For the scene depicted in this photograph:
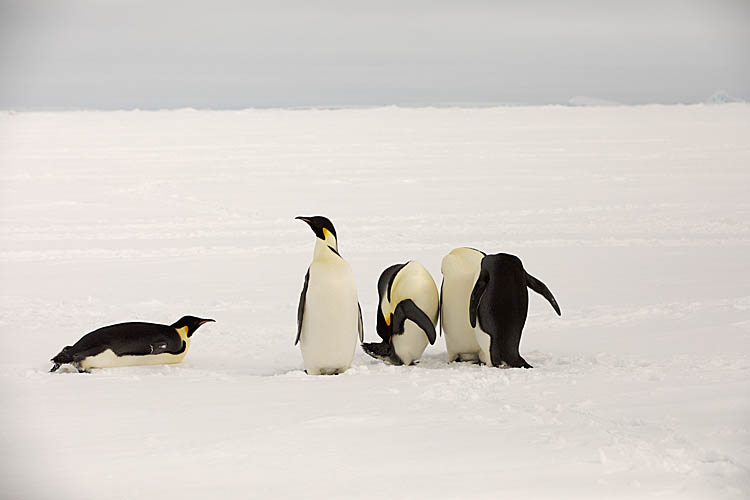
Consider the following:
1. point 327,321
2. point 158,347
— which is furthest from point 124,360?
point 327,321

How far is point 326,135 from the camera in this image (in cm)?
2125

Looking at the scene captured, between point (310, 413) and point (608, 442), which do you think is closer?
point (608, 442)

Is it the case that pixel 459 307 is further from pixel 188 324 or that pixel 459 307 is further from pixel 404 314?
pixel 188 324

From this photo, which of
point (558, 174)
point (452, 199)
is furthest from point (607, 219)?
point (558, 174)

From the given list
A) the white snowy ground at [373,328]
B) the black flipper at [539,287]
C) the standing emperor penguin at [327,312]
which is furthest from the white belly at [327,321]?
the black flipper at [539,287]

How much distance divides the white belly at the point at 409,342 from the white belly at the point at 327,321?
0.88 ft

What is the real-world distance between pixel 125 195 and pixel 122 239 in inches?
136

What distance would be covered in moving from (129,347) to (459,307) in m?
1.63

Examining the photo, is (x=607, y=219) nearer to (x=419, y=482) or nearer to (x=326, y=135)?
(x=419, y=482)

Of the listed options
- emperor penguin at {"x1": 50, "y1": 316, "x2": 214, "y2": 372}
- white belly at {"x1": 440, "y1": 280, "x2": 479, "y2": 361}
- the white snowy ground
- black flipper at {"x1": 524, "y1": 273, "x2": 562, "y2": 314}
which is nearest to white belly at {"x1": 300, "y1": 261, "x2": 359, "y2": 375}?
the white snowy ground

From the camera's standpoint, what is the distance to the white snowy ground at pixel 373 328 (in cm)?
263

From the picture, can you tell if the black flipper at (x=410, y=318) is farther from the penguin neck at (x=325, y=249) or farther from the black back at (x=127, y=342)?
the black back at (x=127, y=342)

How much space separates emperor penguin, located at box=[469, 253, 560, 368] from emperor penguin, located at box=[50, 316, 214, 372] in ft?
4.78

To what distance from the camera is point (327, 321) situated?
4.20m
